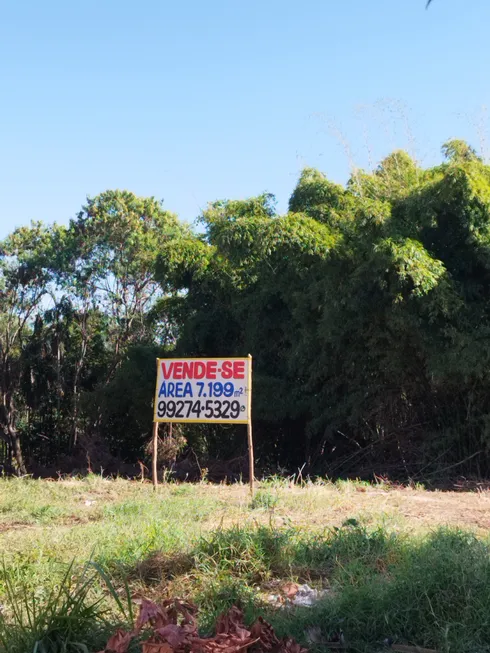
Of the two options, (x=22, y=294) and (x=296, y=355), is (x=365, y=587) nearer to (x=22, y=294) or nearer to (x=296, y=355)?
(x=296, y=355)

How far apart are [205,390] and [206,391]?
2 cm

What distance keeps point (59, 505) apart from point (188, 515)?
1891 millimetres

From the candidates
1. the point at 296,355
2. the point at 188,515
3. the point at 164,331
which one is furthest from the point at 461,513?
the point at 164,331

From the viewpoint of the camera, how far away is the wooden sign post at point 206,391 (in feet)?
28.1

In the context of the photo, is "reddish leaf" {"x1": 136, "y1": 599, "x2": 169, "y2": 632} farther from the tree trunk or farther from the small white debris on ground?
the tree trunk

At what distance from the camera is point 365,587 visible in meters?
3.78

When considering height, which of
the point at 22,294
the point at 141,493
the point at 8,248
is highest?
the point at 8,248

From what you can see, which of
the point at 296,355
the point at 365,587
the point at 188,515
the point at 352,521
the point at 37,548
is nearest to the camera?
the point at 365,587

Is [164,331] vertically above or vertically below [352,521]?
above

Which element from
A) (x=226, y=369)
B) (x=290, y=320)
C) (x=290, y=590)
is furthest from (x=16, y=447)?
(x=290, y=590)

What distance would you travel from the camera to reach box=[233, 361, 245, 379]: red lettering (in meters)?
8.62

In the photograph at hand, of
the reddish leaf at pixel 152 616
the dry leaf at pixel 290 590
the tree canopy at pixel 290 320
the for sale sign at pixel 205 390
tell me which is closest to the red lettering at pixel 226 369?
the for sale sign at pixel 205 390

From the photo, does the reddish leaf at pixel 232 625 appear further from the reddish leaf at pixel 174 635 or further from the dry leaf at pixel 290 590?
the dry leaf at pixel 290 590

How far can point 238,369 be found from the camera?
8648mm
